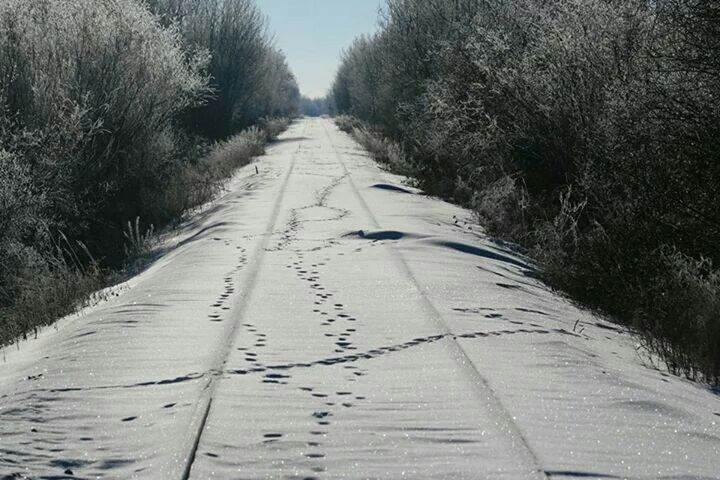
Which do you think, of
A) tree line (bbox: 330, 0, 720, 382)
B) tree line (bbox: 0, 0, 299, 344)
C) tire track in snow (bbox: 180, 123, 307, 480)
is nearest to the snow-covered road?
tire track in snow (bbox: 180, 123, 307, 480)

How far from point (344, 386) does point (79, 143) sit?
14.5 meters

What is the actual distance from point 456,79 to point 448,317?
11.8m

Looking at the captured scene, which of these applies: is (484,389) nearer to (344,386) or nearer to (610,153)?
(344,386)

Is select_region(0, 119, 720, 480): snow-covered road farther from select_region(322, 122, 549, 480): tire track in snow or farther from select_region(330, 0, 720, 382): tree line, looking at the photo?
select_region(330, 0, 720, 382): tree line

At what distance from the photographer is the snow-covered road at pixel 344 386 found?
15.5 feet

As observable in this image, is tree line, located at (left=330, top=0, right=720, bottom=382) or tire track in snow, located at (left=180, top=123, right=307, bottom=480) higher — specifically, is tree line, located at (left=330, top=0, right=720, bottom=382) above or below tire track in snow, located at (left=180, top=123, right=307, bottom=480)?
above

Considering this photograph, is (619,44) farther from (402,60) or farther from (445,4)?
(402,60)

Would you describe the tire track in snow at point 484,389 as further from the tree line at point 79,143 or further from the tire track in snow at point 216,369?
the tree line at point 79,143

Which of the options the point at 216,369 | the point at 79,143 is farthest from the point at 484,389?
the point at 79,143

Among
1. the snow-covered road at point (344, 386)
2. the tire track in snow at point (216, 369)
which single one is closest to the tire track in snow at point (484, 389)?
the snow-covered road at point (344, 386)

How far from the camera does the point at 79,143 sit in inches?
756

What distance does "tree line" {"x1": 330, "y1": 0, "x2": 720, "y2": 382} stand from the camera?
9.80m

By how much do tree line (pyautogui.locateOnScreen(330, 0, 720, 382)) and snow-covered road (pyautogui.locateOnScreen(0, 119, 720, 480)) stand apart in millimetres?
645

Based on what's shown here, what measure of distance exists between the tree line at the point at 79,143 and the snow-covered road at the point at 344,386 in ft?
10.4
